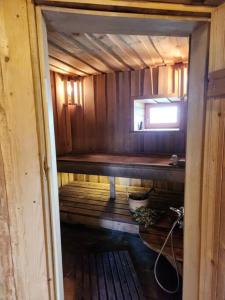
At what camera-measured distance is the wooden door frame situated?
76cm

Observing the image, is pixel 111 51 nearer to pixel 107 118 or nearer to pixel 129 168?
pixel 107 118

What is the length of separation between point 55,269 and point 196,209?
679mm

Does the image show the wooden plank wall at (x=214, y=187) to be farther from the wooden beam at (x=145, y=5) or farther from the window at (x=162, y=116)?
the window at (x=162, y=116)

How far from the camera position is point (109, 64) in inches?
114

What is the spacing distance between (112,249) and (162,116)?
85.2 inches

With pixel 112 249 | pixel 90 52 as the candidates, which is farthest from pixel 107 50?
pixel 112 249

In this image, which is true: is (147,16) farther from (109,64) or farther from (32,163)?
(109,64)

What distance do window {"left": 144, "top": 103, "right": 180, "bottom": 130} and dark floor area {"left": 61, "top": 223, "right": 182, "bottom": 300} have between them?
1.80 m

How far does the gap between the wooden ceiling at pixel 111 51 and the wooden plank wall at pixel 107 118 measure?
0.22 m

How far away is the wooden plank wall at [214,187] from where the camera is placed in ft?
2.42

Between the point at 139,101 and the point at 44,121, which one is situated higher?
the point at 139,101

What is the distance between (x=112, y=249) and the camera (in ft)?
7.55

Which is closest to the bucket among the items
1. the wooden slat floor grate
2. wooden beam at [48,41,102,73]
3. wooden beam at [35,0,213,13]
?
the wooden slat floor grate

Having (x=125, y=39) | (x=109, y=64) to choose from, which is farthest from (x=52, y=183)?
(x=109, y=64)
